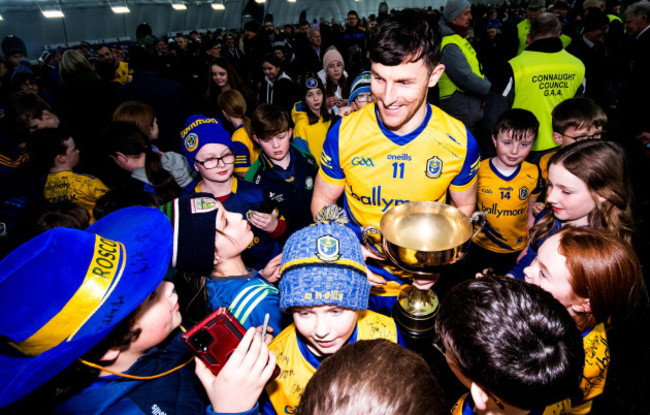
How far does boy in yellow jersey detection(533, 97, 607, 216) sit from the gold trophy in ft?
4.83

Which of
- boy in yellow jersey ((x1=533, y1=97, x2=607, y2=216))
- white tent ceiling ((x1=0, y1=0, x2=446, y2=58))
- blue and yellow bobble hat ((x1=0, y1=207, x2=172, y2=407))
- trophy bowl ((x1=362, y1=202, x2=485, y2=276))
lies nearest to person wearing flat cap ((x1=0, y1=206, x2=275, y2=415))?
blue and yellow bobble hat ((x1=0, y1=207, x2=172, y2=407))

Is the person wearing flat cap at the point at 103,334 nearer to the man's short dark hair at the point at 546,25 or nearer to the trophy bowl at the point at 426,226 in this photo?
the trophy bowl at the point at 426,226

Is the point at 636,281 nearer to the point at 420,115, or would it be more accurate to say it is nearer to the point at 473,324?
the point at 473,324

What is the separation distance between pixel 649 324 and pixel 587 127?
1.91 m

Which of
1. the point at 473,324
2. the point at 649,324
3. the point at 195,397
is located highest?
the point at 473,324

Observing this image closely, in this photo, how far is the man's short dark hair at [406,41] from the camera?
1.70 meters

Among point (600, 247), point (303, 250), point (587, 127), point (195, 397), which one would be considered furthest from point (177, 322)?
point (587, 127)

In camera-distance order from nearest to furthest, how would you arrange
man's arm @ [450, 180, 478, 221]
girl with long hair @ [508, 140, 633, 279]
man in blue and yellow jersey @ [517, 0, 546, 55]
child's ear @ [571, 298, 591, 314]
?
child's ear @ [571, 298, 591, 314] → girl with long hair @ [508, 140, 633, 279] → man's arm @ [450, 180, 478, 221] → man in blue and yellow jersey @ [517, 0, 546, 55]

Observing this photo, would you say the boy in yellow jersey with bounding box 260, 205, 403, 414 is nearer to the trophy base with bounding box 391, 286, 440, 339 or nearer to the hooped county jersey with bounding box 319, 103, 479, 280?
the trophy base with bounding box 391, 286, 440, 339

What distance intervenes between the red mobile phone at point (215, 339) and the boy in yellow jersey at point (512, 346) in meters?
0.77

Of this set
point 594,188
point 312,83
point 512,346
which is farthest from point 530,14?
point 512,346

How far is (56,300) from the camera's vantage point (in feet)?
3.12

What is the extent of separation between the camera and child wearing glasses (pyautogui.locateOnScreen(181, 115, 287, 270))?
8.95 feet

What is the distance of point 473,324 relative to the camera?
3.69 ft
